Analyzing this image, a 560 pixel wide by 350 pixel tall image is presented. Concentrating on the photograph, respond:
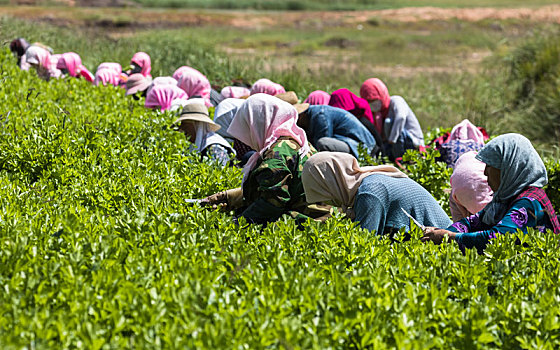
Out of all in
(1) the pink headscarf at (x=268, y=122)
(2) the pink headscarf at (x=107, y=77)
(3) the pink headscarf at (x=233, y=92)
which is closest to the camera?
(1) the pink headscarf at (x=268, y=122)

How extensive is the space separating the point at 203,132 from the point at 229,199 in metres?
1.98

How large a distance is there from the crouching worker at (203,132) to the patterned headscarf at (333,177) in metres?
2.14

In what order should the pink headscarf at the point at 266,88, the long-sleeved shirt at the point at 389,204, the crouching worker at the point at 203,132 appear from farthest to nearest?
the pink headscarf at the point at 266,88
the crouching worker at the point at 203,132
the long-sleeved shirt at the point at 389,204

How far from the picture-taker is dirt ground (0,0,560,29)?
38.7 meters

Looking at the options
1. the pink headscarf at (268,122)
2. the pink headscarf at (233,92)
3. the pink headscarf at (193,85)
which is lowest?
the pink headscarf at (233,92)

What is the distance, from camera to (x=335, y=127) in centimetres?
721

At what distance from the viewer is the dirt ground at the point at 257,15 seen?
38656 millimetres

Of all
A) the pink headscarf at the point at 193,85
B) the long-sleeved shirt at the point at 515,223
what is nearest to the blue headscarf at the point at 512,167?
the long-sleeved shirt at the point at 515,223

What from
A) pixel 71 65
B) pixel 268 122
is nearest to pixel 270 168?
pixel 268 122

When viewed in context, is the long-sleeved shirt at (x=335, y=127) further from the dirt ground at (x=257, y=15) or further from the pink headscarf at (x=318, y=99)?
the dirt ground at (x=257, y=15)

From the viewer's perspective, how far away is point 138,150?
5555mm

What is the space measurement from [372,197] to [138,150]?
2408 mm

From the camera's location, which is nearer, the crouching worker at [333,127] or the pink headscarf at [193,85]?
the crouching worker at [333,127]

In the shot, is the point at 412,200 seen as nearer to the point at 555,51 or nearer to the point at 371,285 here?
the point at 371,285
